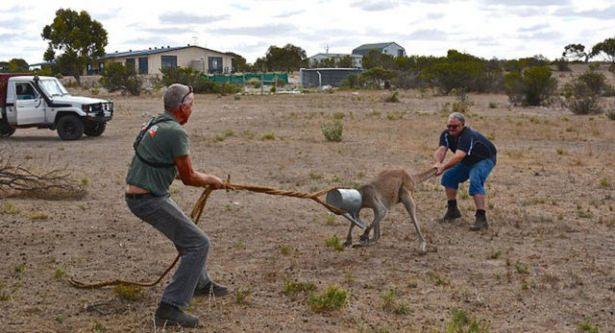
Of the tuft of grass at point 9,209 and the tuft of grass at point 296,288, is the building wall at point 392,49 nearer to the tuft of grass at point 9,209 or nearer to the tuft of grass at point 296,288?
the tuft of grass at point 9,209

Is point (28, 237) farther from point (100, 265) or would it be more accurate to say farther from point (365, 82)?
point (365, 82)

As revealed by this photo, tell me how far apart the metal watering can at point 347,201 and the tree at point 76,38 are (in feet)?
180

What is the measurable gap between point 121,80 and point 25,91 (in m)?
26.6

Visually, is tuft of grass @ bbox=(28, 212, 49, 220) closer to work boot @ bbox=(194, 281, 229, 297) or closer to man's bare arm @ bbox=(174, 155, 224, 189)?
work boot @ bbox=(194, 281, 229, 297)

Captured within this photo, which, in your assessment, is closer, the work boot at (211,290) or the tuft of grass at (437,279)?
the work boot at (211,290)

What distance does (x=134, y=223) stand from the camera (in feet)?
34.1

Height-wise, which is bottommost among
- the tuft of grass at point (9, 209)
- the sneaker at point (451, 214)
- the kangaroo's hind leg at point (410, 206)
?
the tuft of grass at point (9, 209)

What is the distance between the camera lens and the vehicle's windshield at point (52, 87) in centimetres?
2178

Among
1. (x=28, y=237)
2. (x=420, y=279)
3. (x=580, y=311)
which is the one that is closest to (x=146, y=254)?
(x=28, y=237)

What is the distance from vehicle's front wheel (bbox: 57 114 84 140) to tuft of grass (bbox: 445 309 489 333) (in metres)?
16.8

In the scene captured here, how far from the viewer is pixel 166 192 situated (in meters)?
6.20

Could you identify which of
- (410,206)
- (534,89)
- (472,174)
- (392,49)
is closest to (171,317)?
(410,206)

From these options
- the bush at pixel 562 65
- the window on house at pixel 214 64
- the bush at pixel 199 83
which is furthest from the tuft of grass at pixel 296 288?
the window on house at pixel 214 64

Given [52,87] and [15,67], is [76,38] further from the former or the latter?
[52,87]
